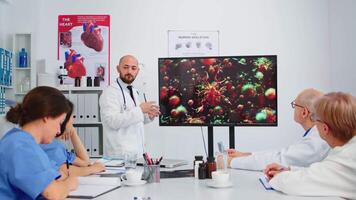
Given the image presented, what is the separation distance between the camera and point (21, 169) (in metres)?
1.27

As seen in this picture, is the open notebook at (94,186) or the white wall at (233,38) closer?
the open notebook at (94,186)

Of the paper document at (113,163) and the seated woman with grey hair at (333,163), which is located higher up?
the seated woman with grey hair at (333,163)

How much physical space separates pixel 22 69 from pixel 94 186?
2.55m

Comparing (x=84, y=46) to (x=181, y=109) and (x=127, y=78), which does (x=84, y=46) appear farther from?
(x=181, y=109)

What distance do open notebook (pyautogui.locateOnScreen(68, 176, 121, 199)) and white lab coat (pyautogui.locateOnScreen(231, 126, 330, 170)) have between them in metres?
0.82

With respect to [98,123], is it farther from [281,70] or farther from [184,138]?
[281,70]

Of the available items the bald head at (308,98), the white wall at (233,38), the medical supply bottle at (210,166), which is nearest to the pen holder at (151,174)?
the medical supply bottle at (210,166)

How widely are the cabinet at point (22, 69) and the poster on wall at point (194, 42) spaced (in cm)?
140

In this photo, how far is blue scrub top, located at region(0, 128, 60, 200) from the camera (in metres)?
1.27

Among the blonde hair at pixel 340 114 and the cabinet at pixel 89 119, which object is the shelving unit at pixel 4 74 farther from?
the blonde hair at pixel 340 114

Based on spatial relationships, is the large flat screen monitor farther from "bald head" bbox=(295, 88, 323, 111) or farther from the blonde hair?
the blonde hair

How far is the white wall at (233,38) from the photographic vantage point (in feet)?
12.9

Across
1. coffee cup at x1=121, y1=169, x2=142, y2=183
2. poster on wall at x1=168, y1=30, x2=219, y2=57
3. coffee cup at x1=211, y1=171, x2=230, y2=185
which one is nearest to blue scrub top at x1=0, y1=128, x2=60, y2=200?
coffee cup at x1=121, y1=169, x2=142, y2=183

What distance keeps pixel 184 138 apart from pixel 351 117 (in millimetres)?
2623
